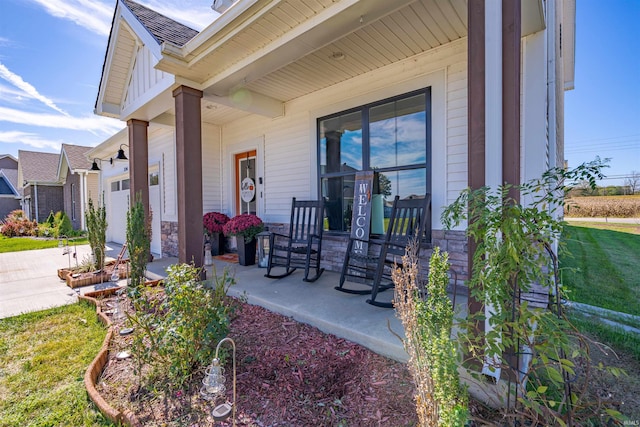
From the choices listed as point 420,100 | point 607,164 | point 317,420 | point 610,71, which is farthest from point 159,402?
point 610,71

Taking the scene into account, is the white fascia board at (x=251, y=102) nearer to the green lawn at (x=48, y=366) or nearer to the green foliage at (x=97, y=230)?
the green foliage at (x=97, y=230)

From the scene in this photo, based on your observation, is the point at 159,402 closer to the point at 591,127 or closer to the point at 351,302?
the point at 351,302

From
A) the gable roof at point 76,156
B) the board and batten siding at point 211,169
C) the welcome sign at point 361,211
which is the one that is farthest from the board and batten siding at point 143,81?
the gable roof at point 76,156

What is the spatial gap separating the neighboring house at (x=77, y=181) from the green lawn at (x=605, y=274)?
46.1 ft

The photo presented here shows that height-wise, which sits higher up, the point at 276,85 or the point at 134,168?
the point at 276,85

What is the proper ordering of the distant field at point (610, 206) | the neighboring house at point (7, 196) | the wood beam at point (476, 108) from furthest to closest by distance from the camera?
the neighboring house at point (7, 196) < the distant field at point (610, 206) < the wood beam at point (476, 108)

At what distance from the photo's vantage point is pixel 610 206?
1014 cm

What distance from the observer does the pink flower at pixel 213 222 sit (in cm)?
576

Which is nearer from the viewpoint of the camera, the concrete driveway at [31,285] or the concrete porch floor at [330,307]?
the concrete porch floor at [330,307]

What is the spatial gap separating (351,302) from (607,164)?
2.25 m

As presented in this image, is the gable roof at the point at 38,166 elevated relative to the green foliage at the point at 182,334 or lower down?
elevated

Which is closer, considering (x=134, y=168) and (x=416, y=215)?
(x=416, y=215)

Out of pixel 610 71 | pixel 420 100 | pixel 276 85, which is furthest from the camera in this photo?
pixel 610 71

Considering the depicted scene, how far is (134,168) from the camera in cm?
534
